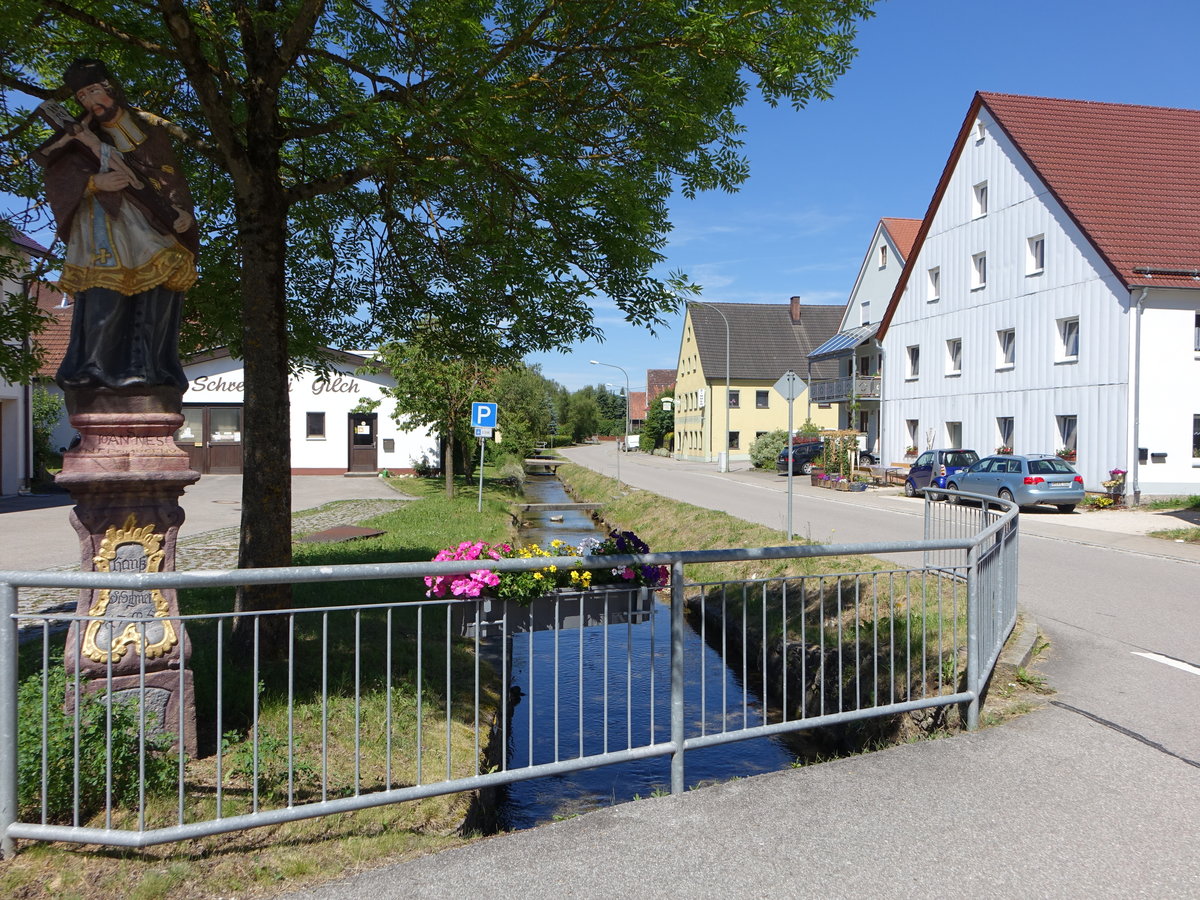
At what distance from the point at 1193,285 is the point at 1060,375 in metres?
3.92

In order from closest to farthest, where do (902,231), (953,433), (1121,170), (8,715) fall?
1. (8,715)
2. (1121,170)
3. (953,433)
4. (902,231)

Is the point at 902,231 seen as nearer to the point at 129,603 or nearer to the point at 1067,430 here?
the point at 1067,430

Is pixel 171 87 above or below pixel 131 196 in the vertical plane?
above

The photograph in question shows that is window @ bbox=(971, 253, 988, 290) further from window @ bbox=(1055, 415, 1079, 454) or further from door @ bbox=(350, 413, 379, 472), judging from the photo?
door @ bbox=(350, 413, 379, 472)

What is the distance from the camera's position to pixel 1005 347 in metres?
28.8

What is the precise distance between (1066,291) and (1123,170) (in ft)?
15.3

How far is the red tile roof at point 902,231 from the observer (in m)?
41.6

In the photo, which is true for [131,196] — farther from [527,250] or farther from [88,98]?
[527,250]

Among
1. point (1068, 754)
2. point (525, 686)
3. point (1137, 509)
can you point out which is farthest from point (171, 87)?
point (1137, 509)

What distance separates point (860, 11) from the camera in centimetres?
633

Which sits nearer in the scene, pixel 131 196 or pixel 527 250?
pixel 131 196

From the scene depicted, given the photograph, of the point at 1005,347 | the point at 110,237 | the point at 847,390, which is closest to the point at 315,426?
the point at 847,390

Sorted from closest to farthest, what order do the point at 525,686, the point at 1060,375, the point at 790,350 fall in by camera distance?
the point at 525,686 → the point at 1060,375 → the point at 790,350

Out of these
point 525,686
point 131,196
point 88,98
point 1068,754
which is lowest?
point 525,686
